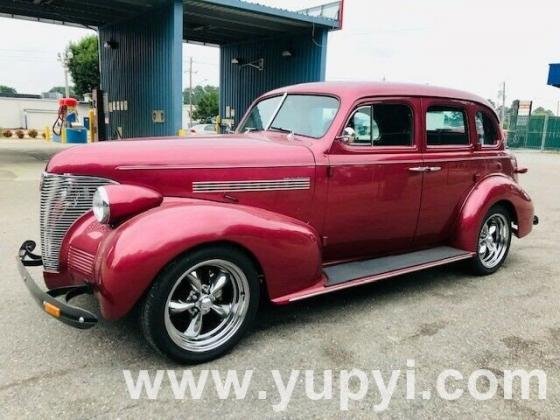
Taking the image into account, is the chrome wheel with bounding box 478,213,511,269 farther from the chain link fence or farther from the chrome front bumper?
the chain link fence

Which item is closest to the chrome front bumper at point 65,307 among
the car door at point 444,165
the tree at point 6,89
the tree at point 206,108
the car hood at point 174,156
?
the car hood at point 174,156

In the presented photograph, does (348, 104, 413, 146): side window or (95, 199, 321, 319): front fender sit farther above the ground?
(348, 104, 413, 146): side window

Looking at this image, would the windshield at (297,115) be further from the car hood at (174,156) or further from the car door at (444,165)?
the car door at (444,165)

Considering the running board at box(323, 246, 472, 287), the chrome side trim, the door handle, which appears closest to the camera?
the chrome side trim

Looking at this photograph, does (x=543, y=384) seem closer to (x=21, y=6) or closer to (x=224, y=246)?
(x=224, y=246)

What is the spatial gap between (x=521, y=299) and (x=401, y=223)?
50.2 inches

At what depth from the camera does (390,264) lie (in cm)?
410

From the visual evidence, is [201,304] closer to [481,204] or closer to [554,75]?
[481,204]

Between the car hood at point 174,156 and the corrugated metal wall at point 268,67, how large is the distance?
38.5 ft

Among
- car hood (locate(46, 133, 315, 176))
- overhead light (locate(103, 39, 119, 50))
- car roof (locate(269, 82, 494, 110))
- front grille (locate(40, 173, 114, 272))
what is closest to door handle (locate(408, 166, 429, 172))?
car roof (locate(269, 82, 494, 110))

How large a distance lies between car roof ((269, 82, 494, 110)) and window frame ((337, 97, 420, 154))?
0.17ft

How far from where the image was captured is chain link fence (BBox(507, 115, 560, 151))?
Answer: 28.6 m

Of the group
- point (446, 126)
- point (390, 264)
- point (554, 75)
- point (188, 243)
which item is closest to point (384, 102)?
point (446, 126)

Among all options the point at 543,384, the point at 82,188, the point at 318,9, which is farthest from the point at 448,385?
the point at 318,9
